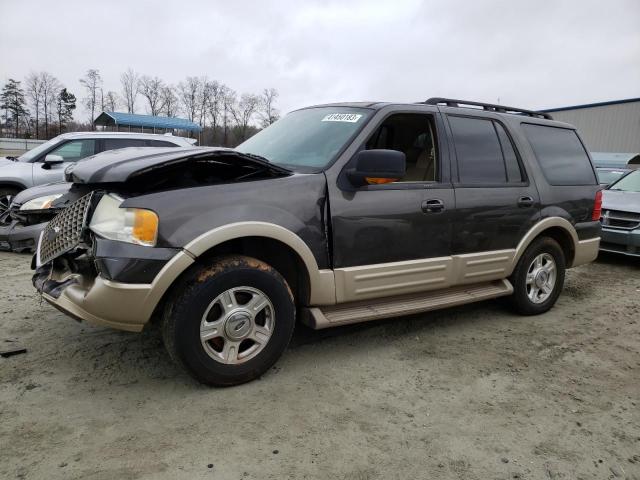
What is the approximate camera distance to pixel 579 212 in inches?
196

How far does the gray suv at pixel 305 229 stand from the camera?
2850 mm

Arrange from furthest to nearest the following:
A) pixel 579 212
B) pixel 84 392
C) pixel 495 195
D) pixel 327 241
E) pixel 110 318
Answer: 1. pixel 579 212
2. pixel 495 195
3. pixel 327 241
4. pixel 84 392
5. pixel 110 318

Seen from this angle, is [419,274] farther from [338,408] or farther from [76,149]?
[76,149]

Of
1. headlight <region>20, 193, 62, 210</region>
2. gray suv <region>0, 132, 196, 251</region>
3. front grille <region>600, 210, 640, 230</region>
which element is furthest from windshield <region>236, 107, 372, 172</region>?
front grille <region>600, 210, 640, 230</region>

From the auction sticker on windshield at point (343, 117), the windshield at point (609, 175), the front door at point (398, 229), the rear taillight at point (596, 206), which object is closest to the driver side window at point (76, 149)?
the auction sticker on windshield at point (343, 117)

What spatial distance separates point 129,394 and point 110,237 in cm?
96

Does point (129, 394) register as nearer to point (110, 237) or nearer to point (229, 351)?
point (229, 351)

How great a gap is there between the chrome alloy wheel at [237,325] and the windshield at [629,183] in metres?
7.96

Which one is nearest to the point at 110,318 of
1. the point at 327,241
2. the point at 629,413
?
the point at 327,241

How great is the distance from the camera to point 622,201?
26.1 ft

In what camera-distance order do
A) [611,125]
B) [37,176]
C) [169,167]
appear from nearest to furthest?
[169,167], [37,176], [611,125]

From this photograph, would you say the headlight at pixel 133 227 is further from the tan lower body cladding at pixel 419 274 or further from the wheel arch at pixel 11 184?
the wheel arch at pixel 11 184

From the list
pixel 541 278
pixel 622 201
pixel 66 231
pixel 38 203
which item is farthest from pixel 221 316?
pixel 622 201

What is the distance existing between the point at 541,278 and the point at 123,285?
12.4 feet
